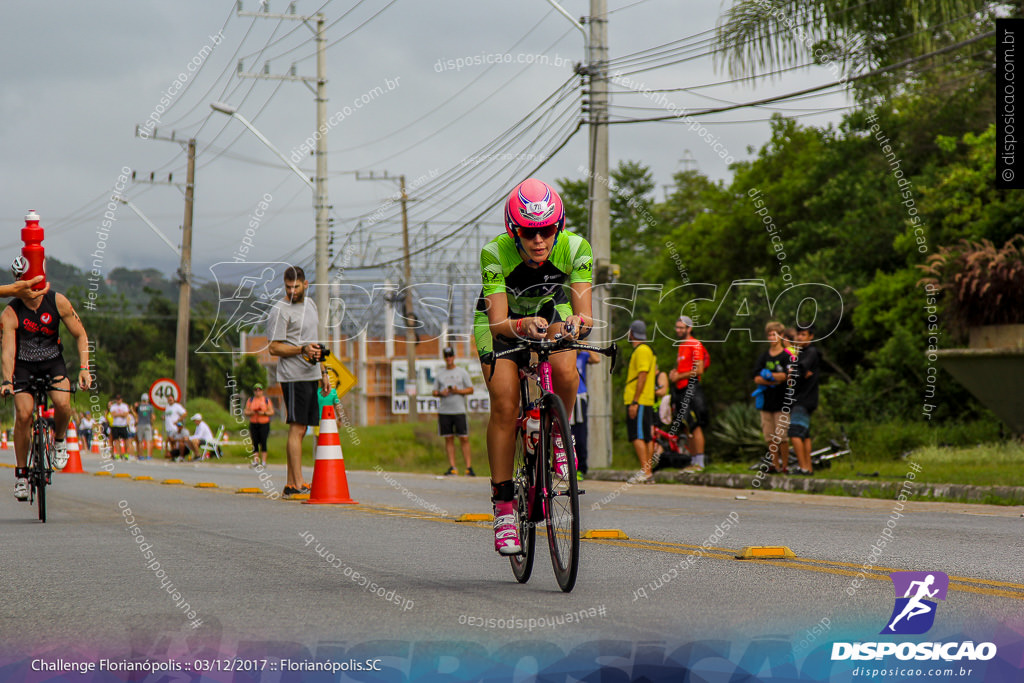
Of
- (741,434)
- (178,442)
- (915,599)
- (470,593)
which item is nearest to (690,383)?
(741,434)

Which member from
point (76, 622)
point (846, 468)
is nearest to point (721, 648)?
point (76, 622)

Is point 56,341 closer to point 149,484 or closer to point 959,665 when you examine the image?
point 149,484

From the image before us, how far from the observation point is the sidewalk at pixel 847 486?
12.4 metres

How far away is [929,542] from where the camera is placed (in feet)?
27.2

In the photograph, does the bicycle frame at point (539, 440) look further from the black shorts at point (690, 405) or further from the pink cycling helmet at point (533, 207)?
the black shorts at point (690, 405)

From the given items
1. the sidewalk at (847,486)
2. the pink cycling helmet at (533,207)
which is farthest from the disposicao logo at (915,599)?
the sidewalk at (847,486)

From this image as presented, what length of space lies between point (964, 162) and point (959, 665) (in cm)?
2322

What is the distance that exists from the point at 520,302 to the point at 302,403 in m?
6.59

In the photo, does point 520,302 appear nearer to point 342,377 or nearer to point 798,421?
point 798,421

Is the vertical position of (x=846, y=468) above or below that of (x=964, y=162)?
below

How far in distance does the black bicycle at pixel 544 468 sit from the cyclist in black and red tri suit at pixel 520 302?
2.2 inches

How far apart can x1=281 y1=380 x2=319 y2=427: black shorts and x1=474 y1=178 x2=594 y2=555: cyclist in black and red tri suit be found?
649 centimetres

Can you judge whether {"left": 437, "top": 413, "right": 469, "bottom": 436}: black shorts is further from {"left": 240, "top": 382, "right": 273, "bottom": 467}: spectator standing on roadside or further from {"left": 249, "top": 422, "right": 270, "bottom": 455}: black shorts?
{"left": 249, "top": 422, "right": 270, "bottom": 455}: black shorts

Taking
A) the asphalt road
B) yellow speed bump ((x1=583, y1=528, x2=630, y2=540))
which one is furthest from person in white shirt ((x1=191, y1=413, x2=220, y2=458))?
yellow speed bump ((x1=583, y1=528, x2=630, y2=540))
